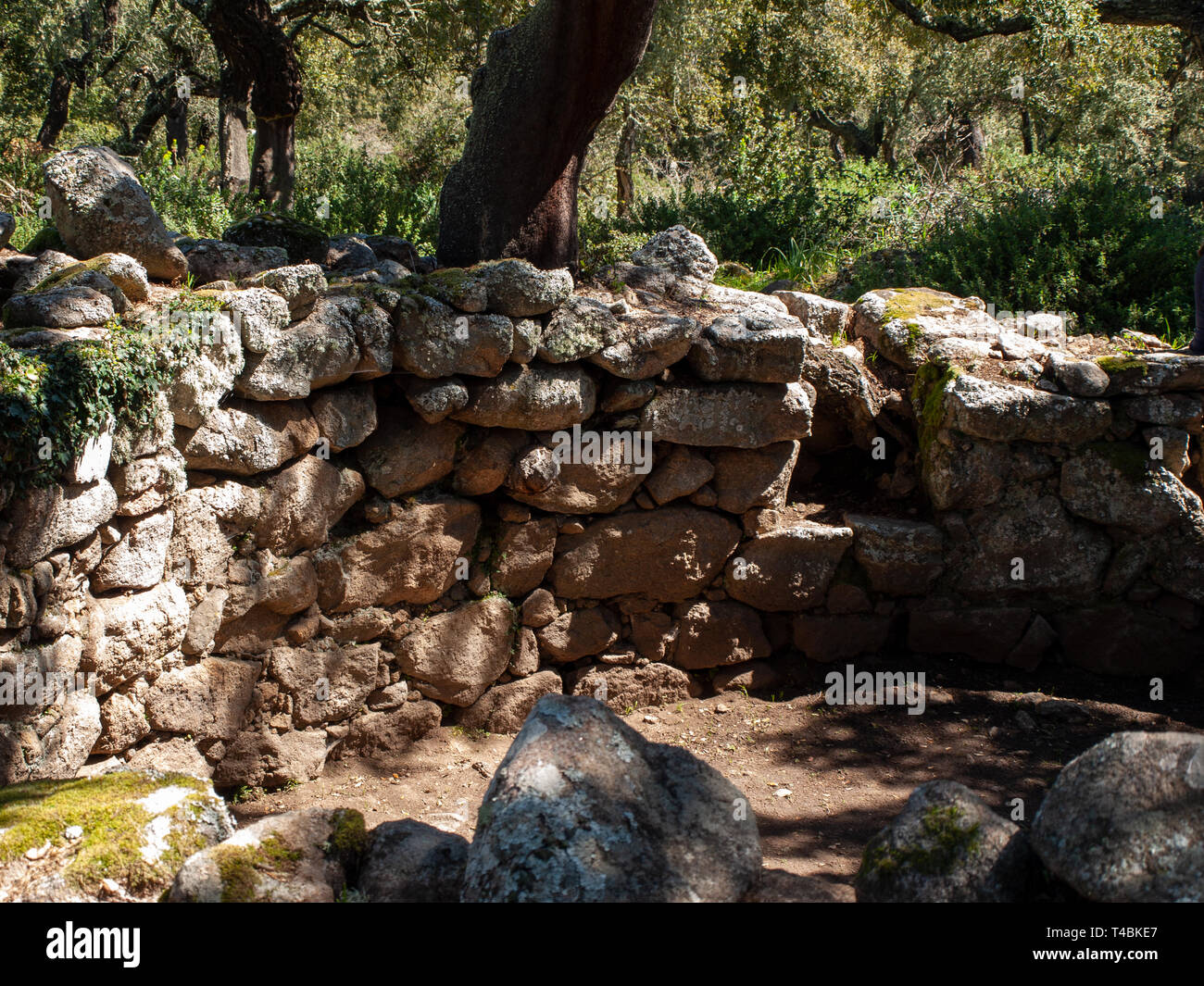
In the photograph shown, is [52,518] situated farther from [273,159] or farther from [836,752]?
[273,159]

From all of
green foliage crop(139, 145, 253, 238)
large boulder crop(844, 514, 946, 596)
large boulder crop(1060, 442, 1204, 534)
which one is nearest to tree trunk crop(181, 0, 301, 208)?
green foliage crop(139, 145, 253, 238)

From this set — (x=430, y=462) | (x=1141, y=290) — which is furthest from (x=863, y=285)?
(x=430, y=462)

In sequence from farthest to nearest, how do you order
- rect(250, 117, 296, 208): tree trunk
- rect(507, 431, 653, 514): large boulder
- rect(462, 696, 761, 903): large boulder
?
rect(250, 117, 296, 208): tree trunk, rect(507, 431, 653, 514): large boulder, rect(462, 696, 761, 903): large boulder

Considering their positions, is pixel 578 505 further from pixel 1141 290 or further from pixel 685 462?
pixel 1141 290

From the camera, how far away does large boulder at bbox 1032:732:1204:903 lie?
6.84ft

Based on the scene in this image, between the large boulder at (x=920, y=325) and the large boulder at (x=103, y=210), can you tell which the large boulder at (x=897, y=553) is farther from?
the large boulder at (x=103, y=210)

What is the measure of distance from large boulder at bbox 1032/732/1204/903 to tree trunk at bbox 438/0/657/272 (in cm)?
478

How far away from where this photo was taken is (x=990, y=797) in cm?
490

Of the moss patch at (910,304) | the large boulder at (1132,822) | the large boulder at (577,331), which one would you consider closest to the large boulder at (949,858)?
the large boulder at (1132,822)

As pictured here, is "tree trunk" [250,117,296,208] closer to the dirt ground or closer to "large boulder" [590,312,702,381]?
"large boulder" [590,312,702,381]

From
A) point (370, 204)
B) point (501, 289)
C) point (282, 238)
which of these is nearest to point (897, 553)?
point (501, 289)

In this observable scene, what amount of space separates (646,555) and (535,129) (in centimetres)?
272

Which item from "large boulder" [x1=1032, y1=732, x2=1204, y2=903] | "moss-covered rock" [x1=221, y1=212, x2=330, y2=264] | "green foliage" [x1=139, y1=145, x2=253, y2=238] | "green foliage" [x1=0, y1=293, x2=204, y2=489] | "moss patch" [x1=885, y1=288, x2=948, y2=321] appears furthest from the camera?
"green foliage" [x1=139, y1=145, x2=253, y2=238]

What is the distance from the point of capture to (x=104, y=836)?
2.57 metres
